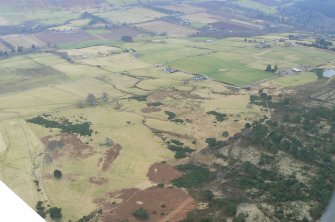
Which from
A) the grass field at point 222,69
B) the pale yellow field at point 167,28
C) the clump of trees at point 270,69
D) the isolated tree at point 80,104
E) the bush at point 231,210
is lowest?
the isolated tree at point 80,104

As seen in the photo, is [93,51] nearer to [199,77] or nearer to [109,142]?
[199,77]

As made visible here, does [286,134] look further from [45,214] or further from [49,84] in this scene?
[49,84]

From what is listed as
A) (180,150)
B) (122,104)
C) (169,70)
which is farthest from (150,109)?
(169,70)

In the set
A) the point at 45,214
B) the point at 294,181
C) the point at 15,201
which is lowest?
the point at 45,214

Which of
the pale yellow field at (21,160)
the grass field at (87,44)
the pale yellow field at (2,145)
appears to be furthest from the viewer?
the grass field at (87,44)

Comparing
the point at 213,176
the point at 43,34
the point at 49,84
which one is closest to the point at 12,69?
the point at 49,84

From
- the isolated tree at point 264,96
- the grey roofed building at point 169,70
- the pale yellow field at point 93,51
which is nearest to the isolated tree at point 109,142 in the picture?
the isolated tree at point 264,96

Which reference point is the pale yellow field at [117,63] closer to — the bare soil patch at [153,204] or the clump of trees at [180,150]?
the clump of trees at [180,150]

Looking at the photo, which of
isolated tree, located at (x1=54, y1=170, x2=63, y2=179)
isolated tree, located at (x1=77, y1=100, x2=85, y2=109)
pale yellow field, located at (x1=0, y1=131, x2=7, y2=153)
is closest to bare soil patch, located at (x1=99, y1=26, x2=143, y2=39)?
isolated tree, located at (x1=77, y1=100, x2=85, y2=109)
